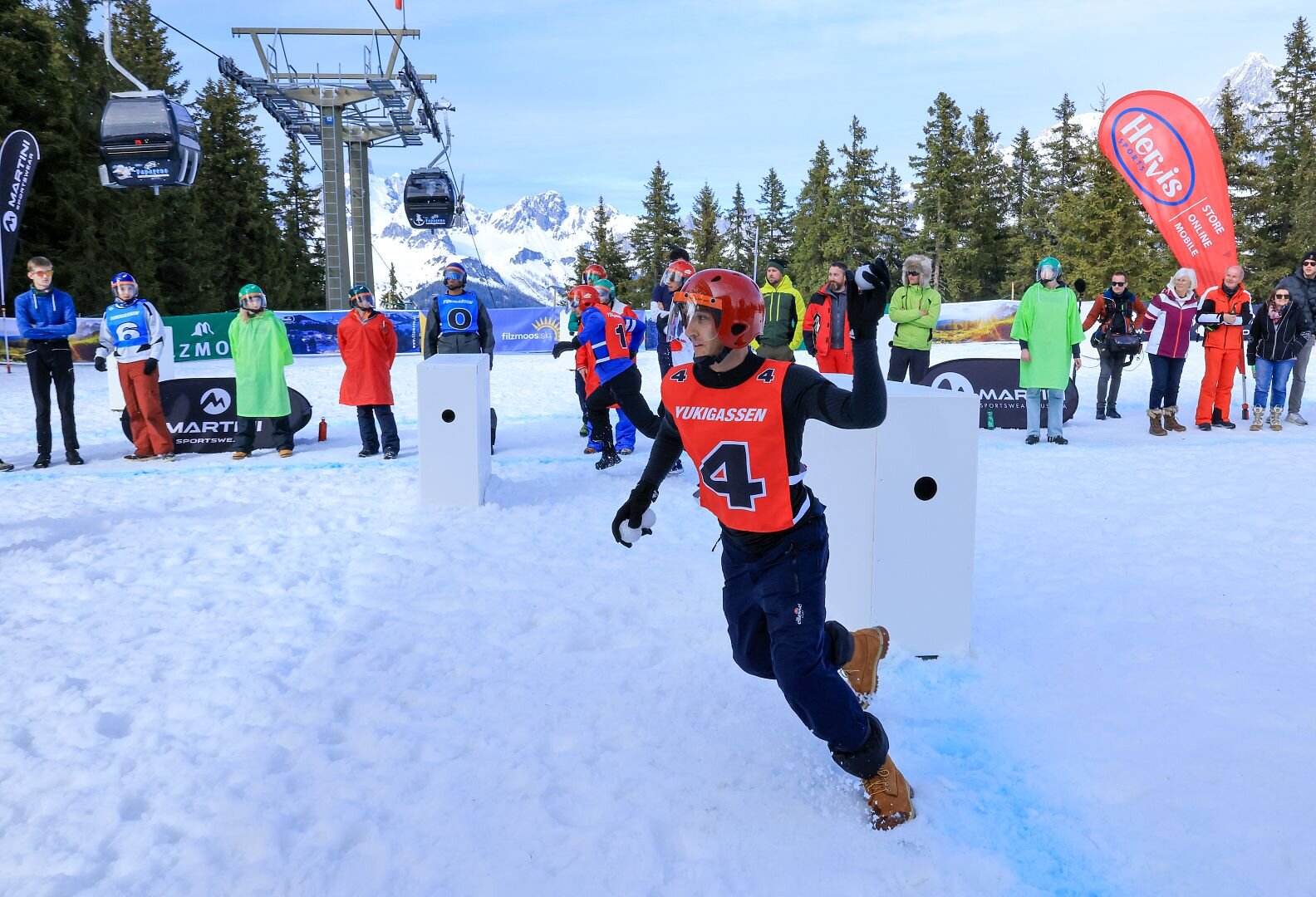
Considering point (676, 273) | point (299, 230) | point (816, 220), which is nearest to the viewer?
point (676, 273)

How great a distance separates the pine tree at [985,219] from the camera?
175 feet


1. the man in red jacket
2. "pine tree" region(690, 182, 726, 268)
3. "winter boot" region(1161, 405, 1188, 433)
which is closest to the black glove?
the man in red jacket

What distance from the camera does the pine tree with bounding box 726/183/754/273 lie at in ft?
221

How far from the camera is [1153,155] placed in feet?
44.1

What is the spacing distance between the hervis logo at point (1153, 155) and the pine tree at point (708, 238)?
167 ft

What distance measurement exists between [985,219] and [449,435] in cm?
5425

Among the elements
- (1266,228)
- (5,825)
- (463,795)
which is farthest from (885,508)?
(1266,228)

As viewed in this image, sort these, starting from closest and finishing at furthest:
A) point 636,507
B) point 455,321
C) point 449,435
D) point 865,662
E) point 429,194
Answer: point 636,507, point 865,662, point 449,435, point 455,321, point 429,194

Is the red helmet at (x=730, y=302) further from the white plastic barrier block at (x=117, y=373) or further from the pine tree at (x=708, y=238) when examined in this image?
the pine tree at (x=708, y=238)

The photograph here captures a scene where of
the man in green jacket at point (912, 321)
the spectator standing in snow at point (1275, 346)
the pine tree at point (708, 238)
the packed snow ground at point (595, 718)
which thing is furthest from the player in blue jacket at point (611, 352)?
the pine tree at point (708, 238)

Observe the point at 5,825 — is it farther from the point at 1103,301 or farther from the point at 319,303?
the point at 319,303

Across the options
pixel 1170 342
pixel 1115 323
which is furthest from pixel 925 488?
pixel 1115 323

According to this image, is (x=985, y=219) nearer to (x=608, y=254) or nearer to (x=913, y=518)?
(x=608, y=254)

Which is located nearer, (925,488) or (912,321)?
(925,488)
